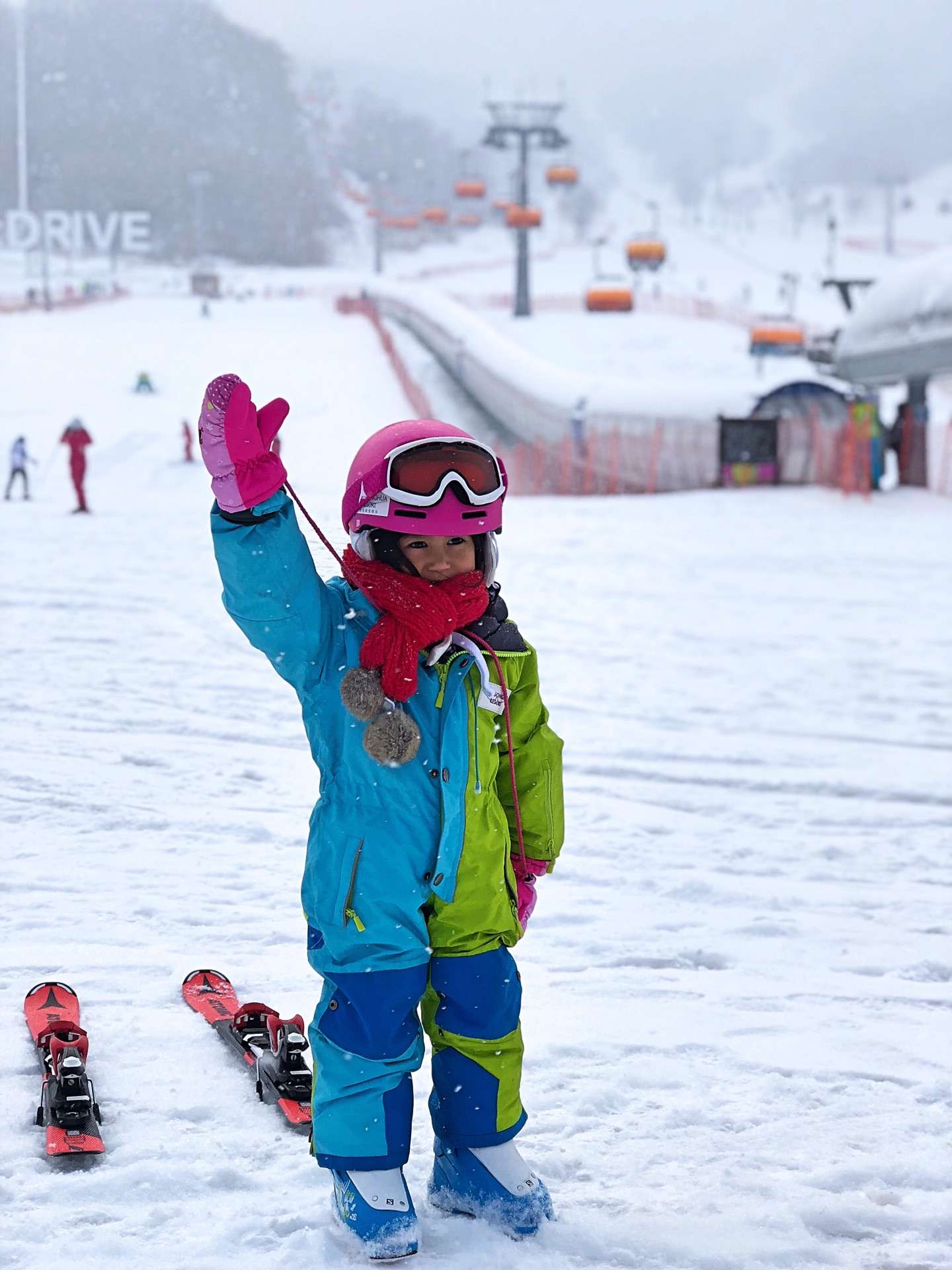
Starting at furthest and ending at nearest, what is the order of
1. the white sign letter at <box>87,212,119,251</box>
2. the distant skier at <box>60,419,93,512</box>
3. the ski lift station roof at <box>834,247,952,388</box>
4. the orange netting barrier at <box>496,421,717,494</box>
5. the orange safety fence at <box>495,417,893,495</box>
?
the white sign letter at <box>87,212,119,251</box>, the orange netting barrier at <box>496,421,717,494</box>, the orange safety fence at <box>495,417,893,495</box>, the ski lift station roof at <box>834,247,952,388</box>, the distant skier at <box>60,419,93,512</box>

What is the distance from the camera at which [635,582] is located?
11.0 meters

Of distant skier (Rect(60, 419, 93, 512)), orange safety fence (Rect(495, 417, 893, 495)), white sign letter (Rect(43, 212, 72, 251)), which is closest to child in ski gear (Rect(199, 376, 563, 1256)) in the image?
distant skier (Rect(60, 419, 93, 512))

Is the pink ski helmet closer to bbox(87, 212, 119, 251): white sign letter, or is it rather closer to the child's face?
the child's face

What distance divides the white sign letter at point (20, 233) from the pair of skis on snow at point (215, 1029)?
210 feet

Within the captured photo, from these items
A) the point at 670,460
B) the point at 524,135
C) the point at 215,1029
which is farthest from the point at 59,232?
the point at 215,1029

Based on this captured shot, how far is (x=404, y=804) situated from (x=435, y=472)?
529 millimetres

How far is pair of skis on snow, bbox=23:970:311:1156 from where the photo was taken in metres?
2.31

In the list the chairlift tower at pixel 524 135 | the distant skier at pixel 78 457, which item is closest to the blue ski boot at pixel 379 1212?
the distant skier at pixel 78 457

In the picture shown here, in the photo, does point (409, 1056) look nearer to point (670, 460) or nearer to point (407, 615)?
point (407, 615)

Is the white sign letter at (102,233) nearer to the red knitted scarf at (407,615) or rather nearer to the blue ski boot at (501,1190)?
the red knitted scarf at (407,615)

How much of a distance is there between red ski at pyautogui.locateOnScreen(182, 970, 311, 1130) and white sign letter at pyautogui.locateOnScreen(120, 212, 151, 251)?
8117 cm

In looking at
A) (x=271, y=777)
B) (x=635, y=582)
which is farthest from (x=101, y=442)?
(x=271, y=777)

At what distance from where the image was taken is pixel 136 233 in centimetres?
8219

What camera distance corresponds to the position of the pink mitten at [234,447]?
6.14 ft
